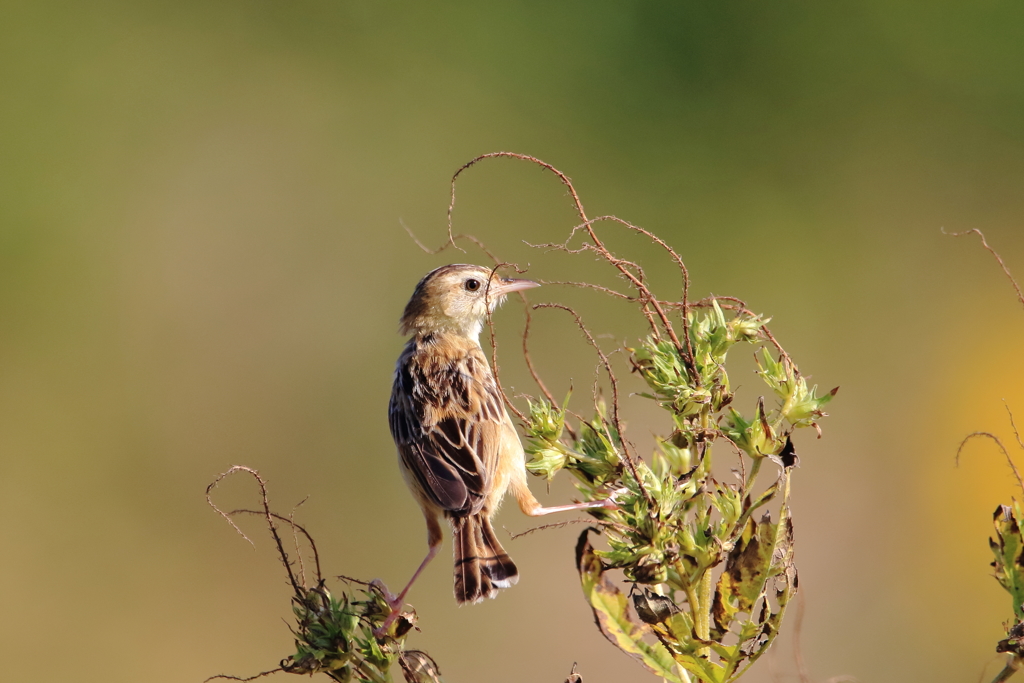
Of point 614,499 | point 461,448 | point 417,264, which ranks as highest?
point 417,264

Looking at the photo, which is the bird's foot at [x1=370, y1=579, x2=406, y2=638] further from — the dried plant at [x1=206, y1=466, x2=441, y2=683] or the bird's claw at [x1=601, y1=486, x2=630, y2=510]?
the bird's claw at [x1=601, y1=486, x2=630, y2=510]

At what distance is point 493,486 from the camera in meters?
4.03

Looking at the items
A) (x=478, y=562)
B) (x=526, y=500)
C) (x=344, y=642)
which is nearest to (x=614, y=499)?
(x=344, y=642)

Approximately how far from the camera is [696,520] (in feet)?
7.32

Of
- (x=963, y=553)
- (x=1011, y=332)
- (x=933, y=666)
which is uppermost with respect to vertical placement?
(x=1011, y=332)

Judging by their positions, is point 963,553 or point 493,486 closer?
point 493,486

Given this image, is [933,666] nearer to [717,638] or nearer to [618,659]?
[618,659]

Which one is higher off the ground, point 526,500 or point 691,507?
point 526,500

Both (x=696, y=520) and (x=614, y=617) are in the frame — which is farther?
(x=614, y=617)

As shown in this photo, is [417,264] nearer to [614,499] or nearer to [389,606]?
[389,606]

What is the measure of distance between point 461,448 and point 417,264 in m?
6.76

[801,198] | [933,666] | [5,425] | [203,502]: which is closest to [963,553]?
[933,666]

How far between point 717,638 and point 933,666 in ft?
20.0

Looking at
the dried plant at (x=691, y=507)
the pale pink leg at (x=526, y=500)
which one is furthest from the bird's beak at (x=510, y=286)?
the dried plant at (x=691, y=507)
